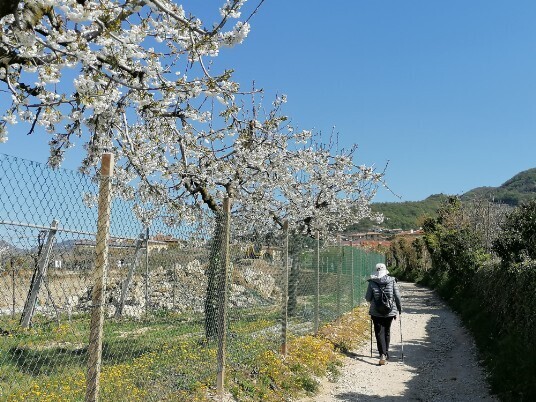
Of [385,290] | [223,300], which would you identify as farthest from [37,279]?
[385,290]

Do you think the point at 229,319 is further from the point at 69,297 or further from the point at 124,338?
the point at 69,297

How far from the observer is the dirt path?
7.79 m

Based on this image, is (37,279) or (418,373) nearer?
(37,279)

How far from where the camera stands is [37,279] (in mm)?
6129

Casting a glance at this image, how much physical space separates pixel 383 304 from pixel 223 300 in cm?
445

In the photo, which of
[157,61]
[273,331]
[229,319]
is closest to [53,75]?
[157,61]

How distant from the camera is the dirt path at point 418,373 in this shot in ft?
25.6

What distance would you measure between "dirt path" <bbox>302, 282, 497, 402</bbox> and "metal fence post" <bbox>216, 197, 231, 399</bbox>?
1.54 metres

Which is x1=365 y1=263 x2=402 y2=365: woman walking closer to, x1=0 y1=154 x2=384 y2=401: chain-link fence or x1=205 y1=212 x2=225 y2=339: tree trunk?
x1=0 y1=154 x2=384 y2=401: chain-link fence

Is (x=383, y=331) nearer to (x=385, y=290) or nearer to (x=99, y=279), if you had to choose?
(x=385, y=290)

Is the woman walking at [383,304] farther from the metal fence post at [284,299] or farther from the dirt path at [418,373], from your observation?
the metal fence post at [284,299]

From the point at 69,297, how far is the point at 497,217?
28.7 metres

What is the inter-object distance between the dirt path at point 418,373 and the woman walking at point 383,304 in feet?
1.34

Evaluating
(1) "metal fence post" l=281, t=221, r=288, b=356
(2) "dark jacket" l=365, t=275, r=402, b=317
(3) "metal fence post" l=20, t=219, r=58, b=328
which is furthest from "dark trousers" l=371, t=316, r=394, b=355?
(3) "metal fence post" l=20, t=219, r=58, b=328
